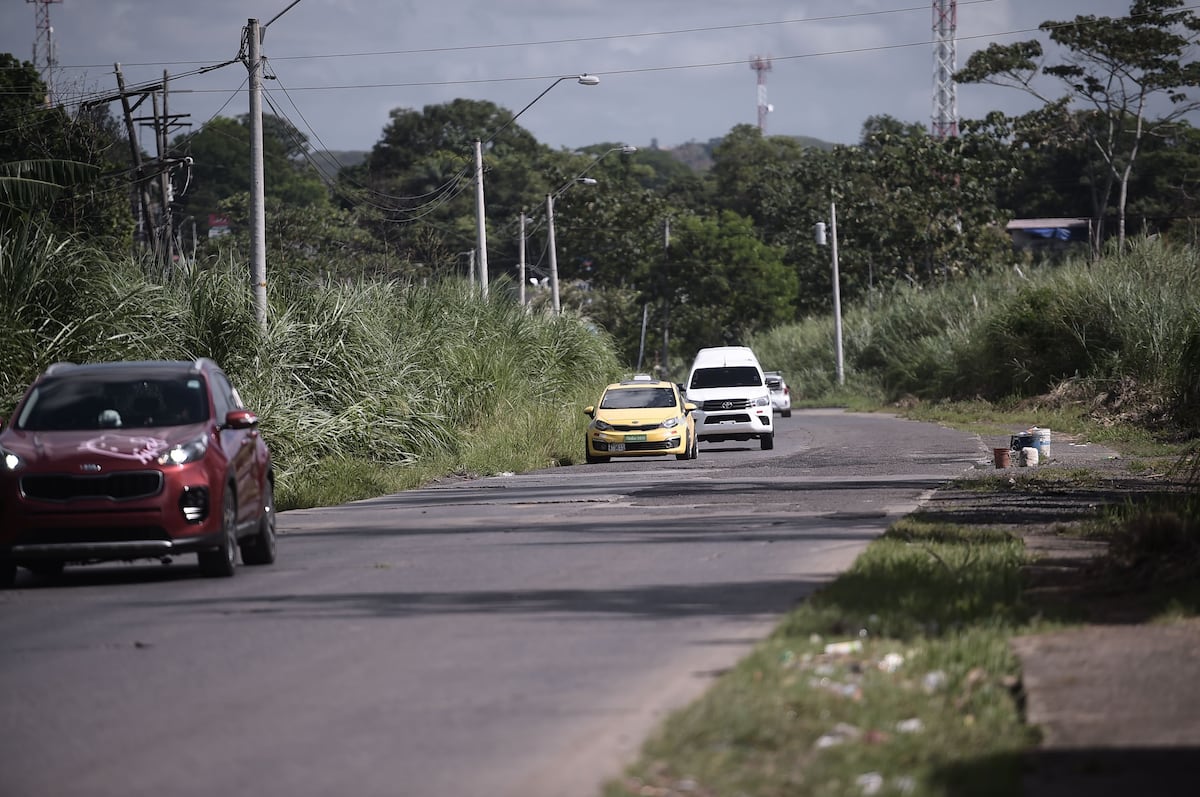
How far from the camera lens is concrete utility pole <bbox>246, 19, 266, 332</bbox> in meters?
24.7

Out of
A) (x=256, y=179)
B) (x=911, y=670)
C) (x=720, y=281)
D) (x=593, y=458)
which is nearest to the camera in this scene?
(x=911, y=670)

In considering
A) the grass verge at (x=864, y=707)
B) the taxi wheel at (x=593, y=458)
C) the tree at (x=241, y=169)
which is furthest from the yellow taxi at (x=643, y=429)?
the tree at (x=241, y=169)

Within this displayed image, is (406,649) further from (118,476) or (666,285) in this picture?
(666,285)

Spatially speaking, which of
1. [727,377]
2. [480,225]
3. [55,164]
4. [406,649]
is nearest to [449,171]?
[480,225]

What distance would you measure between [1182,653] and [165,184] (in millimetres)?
40892

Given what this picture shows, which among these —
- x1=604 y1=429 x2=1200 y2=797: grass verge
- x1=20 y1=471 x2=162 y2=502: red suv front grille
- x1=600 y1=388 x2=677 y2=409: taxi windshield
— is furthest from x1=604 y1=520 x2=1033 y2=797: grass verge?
x1=600 y1=388 x2=677 y2=409: taxi windshield

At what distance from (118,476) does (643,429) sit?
1876 centimetres

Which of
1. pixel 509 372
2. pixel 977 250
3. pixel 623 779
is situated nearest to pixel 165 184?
pixel 509 372

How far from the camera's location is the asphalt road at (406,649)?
701cm

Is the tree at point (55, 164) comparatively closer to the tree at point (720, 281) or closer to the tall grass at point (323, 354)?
the tall grass at point (323, 354)

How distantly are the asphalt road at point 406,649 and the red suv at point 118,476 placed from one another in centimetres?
37

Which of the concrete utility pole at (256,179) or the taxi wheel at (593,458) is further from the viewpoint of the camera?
the taxi wheel at (593,458)

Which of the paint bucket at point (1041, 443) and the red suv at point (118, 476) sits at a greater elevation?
the red suv at point (118, 476)

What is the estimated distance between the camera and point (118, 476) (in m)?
13.2
